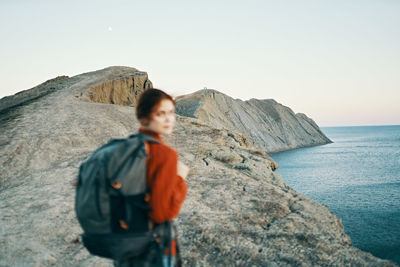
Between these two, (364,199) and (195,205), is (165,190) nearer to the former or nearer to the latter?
(195,205)

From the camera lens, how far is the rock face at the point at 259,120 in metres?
36.1

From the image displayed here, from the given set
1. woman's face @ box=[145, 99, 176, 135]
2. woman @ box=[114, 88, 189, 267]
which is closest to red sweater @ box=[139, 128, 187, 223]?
woman @ box=[114, 88, 189, 267]

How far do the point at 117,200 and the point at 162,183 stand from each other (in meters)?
0.30

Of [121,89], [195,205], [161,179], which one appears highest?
[121,89]

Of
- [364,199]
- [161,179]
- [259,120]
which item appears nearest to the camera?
[161,179]

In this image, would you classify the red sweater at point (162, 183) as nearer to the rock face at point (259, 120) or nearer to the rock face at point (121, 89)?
the rock face at point (121, 89)

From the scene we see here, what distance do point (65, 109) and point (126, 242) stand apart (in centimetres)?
980

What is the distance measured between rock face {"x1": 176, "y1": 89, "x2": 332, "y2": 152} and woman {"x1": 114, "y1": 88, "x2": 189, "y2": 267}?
28.0m

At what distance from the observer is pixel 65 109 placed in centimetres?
1011

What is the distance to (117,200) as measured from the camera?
5.11ft

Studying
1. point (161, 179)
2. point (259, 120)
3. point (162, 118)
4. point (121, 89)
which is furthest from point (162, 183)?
point (259, 120)

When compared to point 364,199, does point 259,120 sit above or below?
above

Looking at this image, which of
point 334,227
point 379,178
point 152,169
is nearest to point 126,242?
point 152,169

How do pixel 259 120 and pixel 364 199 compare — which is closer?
pixel 364 199
